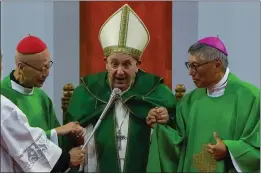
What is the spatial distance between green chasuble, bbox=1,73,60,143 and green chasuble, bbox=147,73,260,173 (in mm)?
727

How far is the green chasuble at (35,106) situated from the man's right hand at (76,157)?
0.67ft

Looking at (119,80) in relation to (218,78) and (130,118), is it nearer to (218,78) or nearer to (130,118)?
(130,118)

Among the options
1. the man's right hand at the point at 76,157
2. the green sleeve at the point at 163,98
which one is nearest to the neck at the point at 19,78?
the man's right hand at the point at 76,157

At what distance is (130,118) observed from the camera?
5461 millimetres

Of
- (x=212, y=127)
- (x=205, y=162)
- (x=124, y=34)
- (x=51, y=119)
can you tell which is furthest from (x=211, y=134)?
(x=51, y=119)

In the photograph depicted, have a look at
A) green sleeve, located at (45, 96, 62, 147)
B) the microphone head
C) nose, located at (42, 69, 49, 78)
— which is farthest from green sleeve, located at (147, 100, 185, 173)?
nose, located at (42, 69, 49, 78)

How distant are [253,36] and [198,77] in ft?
2.17

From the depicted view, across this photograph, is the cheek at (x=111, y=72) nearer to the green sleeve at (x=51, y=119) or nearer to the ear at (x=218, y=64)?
the green sleeve at (x=51, y=119)

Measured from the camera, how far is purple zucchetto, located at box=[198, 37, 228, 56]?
538 cm

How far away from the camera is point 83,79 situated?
560 centimetres

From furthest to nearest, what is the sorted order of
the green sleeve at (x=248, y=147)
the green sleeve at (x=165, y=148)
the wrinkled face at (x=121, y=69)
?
1. the wrinkled face at (x=121, y=69)
2. the green sleeve at (x=165, y=148)
3. the green sleeve at (x=248, y=147)

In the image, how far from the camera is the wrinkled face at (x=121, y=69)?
537 centimetres

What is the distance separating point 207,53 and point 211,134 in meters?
0.54

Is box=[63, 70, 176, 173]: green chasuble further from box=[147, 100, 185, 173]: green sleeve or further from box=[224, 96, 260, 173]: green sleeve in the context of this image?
box=[224, 96, 260, 173]: green sleeve
